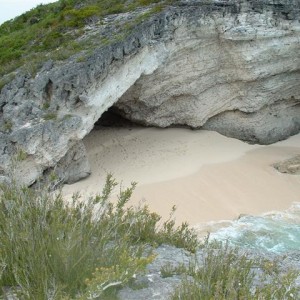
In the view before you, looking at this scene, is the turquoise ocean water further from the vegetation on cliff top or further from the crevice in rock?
the vegetation on cliff top

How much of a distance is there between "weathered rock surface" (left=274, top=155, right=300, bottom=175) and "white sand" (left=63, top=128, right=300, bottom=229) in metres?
0.27

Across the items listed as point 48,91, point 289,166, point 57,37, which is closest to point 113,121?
point 57,37

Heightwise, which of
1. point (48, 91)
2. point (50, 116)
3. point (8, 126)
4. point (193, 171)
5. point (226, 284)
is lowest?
point (193, 171)

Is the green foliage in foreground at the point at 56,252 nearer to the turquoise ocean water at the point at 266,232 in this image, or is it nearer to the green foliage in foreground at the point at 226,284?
the green foliage in foreground at the point at 226,284

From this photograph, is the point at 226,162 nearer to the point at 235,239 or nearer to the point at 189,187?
the point at 189,187

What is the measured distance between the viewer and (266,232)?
10.1m

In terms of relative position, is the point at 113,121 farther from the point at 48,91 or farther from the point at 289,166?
the point at 289,166

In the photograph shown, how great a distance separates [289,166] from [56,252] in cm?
1025

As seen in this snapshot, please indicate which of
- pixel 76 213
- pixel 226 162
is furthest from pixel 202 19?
pixel 76 213

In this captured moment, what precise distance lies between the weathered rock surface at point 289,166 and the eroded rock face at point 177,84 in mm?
1681

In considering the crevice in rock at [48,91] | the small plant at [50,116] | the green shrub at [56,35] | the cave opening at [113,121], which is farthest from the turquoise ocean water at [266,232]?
the cave opening at [113,121]

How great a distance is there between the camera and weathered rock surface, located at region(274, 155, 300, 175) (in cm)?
1338

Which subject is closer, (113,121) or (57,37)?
(57,37)

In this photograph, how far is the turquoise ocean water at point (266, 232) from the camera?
374 inches
